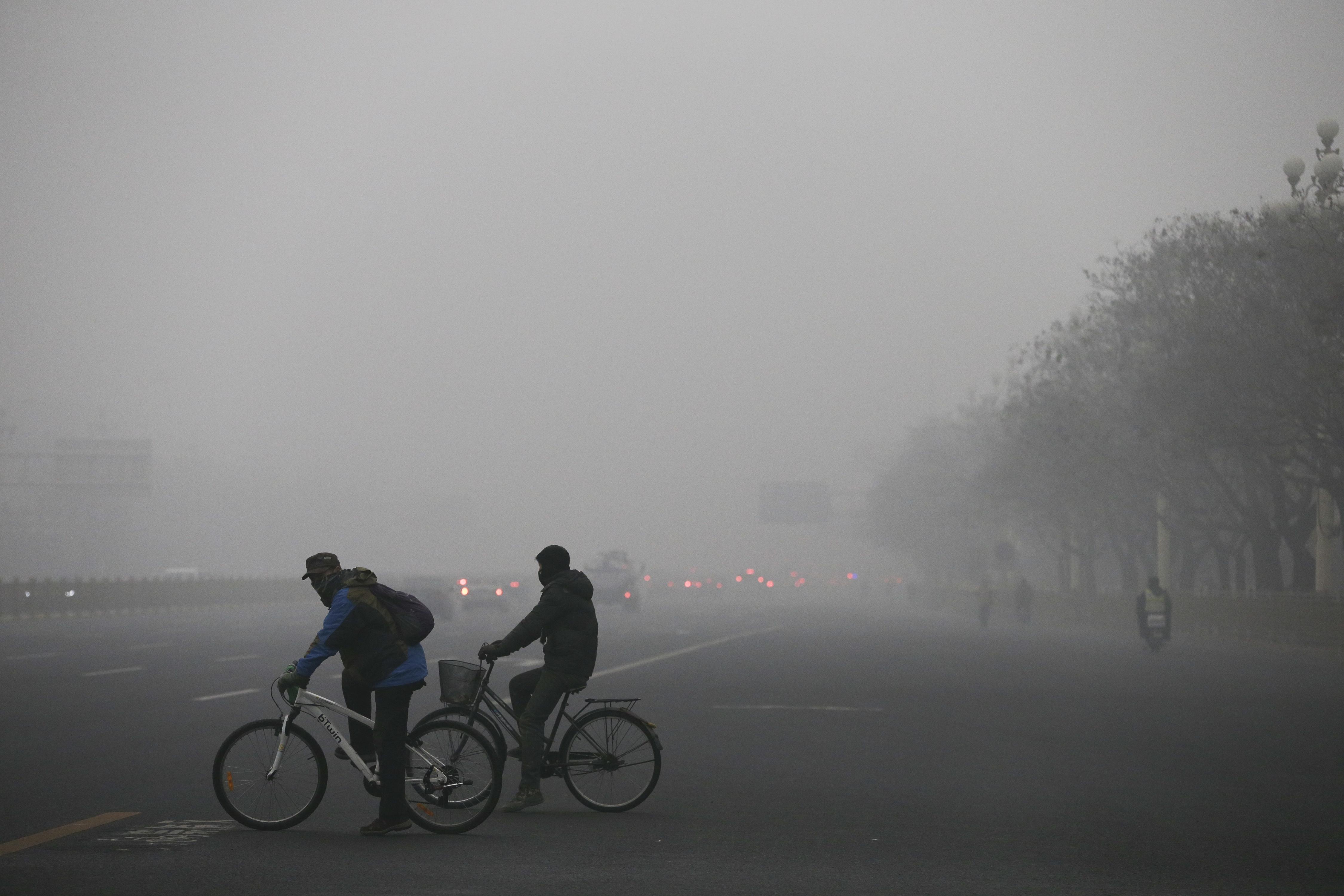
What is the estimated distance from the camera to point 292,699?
31.6ft

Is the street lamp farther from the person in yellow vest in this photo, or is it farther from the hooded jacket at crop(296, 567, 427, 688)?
the hooded jacket at crop(296, 567, 427, 688)

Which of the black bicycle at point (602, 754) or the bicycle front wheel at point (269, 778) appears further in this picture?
the black bicycle at point (602, 754)

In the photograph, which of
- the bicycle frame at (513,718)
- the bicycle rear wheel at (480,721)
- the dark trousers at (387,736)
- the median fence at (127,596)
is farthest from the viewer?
the median fence at (127,596)

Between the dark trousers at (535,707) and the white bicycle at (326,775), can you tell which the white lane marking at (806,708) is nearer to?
the dark trousers at (535,707)

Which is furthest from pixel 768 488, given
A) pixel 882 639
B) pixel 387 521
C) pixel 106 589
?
pixel 882 639

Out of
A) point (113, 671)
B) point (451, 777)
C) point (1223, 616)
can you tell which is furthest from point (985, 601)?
point (451, 777)

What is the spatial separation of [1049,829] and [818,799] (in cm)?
193

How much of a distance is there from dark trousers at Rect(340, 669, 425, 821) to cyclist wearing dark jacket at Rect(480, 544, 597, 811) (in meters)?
1.10

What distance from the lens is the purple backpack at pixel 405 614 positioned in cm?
973

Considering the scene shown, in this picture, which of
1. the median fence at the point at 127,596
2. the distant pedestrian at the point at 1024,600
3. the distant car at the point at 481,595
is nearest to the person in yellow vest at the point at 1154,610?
the distant pedestrian at the point at 1024,600

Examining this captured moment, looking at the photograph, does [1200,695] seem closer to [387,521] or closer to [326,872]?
[326,872]

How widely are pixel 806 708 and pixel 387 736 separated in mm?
11183

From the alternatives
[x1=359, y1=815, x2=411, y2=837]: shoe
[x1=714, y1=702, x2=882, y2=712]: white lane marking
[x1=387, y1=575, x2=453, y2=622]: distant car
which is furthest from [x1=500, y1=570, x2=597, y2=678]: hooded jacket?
[x1=387, y1=575, x2=453, y2=622]: distant car

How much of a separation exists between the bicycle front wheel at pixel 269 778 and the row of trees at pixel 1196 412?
95.6 ft
